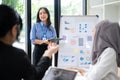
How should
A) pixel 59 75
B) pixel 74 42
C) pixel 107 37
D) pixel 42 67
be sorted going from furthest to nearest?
pixel 74 42 < pixel 107 37 < pixel 59 75 < pixel 42 67

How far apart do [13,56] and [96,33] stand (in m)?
1.04

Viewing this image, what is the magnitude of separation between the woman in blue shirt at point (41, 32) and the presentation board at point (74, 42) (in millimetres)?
469

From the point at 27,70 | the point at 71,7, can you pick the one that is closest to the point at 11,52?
the point at 27,70

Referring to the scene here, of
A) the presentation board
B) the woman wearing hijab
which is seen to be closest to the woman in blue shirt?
the presentation board

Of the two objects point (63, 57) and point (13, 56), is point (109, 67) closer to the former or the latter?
point (13, 56)

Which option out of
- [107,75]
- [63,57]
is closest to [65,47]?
[63,57]

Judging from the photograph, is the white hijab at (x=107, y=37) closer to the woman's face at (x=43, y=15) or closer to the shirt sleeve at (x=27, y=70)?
the shirt sleeve at (x=27, y=70)

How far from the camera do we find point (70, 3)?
5.47 metres

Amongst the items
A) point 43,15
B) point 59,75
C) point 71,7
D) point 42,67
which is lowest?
point 59,75

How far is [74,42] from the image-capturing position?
3.79 meters

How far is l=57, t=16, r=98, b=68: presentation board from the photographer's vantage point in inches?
148

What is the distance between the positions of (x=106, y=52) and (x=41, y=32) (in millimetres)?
2497

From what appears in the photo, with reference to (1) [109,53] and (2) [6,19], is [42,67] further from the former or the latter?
(1) [109,53]

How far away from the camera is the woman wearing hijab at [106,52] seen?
173cm
